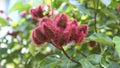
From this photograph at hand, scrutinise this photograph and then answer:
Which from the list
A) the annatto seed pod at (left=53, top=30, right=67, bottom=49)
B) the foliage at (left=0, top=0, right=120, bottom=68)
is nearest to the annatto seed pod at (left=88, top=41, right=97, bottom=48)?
the foliage at (left=0, top=0, right=120, bottom=68)

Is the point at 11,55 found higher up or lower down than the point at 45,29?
lower down

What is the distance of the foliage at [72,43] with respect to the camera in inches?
31.5

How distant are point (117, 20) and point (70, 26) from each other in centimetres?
33

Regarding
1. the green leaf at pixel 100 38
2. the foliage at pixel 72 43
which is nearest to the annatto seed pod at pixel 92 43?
the foliage at pixel 72 43

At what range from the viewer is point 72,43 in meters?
1.01

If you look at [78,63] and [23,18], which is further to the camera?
[23,18]

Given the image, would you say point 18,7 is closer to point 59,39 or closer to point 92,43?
point 92,43

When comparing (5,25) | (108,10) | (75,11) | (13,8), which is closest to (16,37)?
(5,25)

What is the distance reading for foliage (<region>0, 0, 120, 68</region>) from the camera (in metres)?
0.80

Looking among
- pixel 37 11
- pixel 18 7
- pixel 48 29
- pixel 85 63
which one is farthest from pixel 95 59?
pixel 18 7

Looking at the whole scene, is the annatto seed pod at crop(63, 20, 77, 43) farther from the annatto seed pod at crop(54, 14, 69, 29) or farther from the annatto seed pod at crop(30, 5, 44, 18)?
the annatto seed pod at crop(30, 5, 44, 18)

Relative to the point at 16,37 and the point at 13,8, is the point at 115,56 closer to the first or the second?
the point at 13,8

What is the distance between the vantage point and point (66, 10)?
1123mm

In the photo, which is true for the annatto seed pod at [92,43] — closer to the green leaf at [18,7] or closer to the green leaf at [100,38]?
the green leaf at [100,38]
